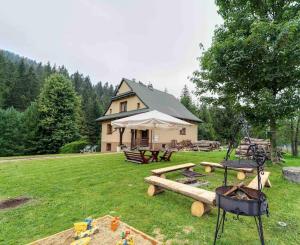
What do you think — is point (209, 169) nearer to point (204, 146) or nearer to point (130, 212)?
point (130, 212)

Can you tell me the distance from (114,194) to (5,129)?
25.3 m

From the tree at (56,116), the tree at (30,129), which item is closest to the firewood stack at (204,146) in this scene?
the tree at (56,116)

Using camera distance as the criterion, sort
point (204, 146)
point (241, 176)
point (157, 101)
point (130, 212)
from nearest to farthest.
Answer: point (130, 212) < point (241, 176) < point (204, 146) < point (157, 101)

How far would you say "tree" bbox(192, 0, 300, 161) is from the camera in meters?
7.03

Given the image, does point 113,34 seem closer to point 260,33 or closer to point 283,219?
point 260,33

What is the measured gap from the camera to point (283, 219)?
134 inches

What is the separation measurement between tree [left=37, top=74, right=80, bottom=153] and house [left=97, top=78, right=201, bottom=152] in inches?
274

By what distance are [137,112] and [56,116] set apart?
14.7 metres

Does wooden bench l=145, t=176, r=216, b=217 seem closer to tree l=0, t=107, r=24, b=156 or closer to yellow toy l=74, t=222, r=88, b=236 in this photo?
yellow toy l=74, t=222, r=88, b=236

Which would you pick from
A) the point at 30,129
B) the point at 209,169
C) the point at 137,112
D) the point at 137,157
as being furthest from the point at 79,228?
the point at 30,129

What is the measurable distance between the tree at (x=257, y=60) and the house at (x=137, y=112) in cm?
904

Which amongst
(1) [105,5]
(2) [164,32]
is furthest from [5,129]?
(2) [164,32]

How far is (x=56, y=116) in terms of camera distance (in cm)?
2609

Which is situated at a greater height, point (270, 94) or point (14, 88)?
point (14, 88)
